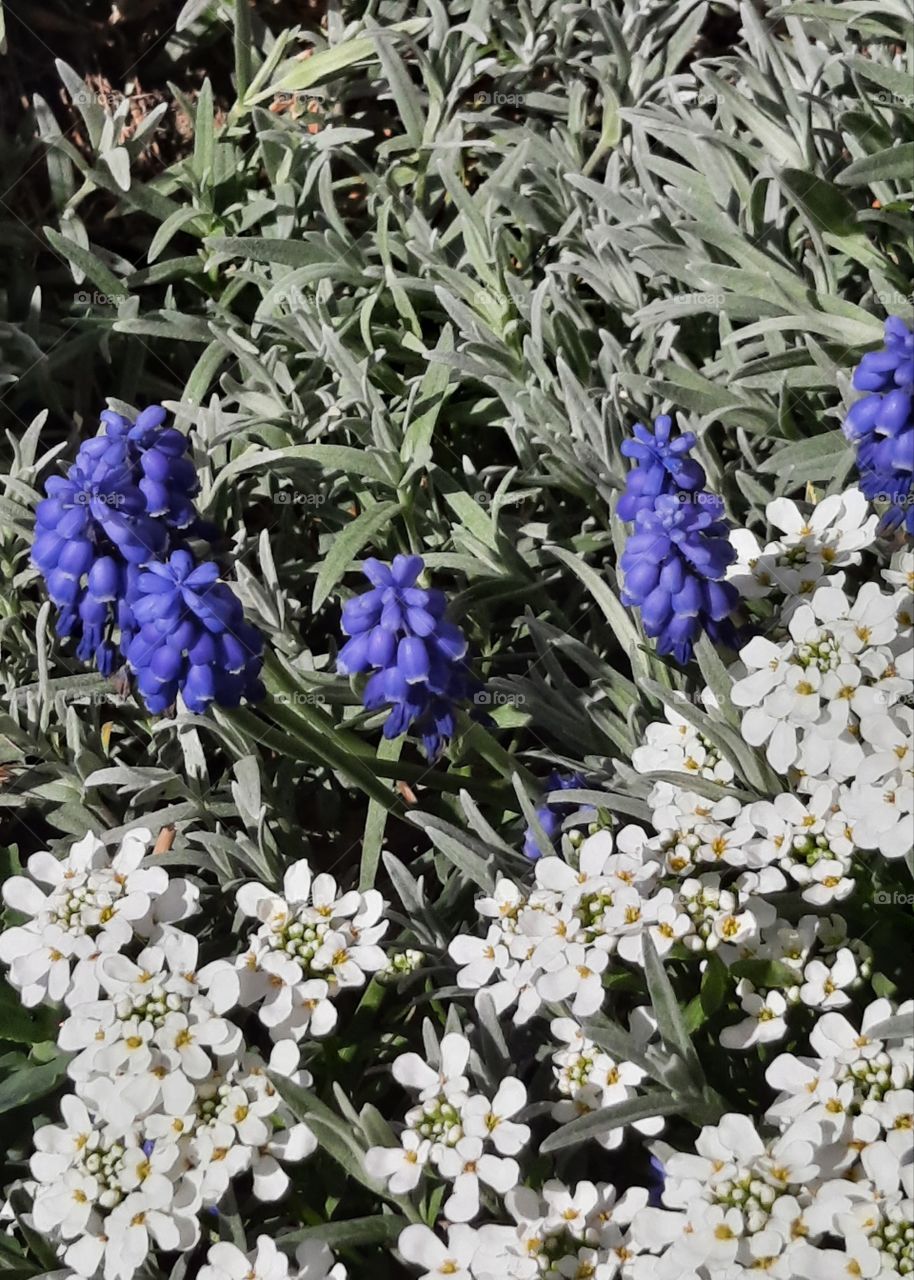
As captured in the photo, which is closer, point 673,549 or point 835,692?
point 835,692

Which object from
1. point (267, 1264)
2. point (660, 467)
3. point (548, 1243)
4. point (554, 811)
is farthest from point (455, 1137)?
point (660, 467)

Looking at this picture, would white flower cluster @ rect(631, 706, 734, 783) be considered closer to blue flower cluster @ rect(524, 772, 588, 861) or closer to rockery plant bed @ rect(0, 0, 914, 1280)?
rockery plant bed @ rect(0, 0, 914, 1280)

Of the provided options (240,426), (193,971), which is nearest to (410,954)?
(193,971)

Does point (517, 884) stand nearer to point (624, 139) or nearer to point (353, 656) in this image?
point (353, 656)

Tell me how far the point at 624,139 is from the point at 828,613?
219 cm

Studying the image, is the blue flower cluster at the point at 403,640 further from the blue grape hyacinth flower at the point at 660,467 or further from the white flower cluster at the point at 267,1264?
the white flower cluster at the point at 267,1264

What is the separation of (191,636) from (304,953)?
2.08 ft

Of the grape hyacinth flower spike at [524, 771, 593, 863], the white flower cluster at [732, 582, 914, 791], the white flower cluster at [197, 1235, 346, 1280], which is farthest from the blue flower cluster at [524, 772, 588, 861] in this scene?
the white flower cluster at [197, 1235, 346, 1280]

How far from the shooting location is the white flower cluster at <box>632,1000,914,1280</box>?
201cm

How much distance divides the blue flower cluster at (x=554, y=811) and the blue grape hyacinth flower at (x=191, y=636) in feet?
2.40

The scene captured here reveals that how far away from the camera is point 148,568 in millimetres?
2600

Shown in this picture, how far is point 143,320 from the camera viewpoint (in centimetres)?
396

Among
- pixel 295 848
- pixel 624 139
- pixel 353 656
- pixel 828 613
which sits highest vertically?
pixel 624 139

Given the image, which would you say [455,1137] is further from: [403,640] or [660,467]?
[660,467]
